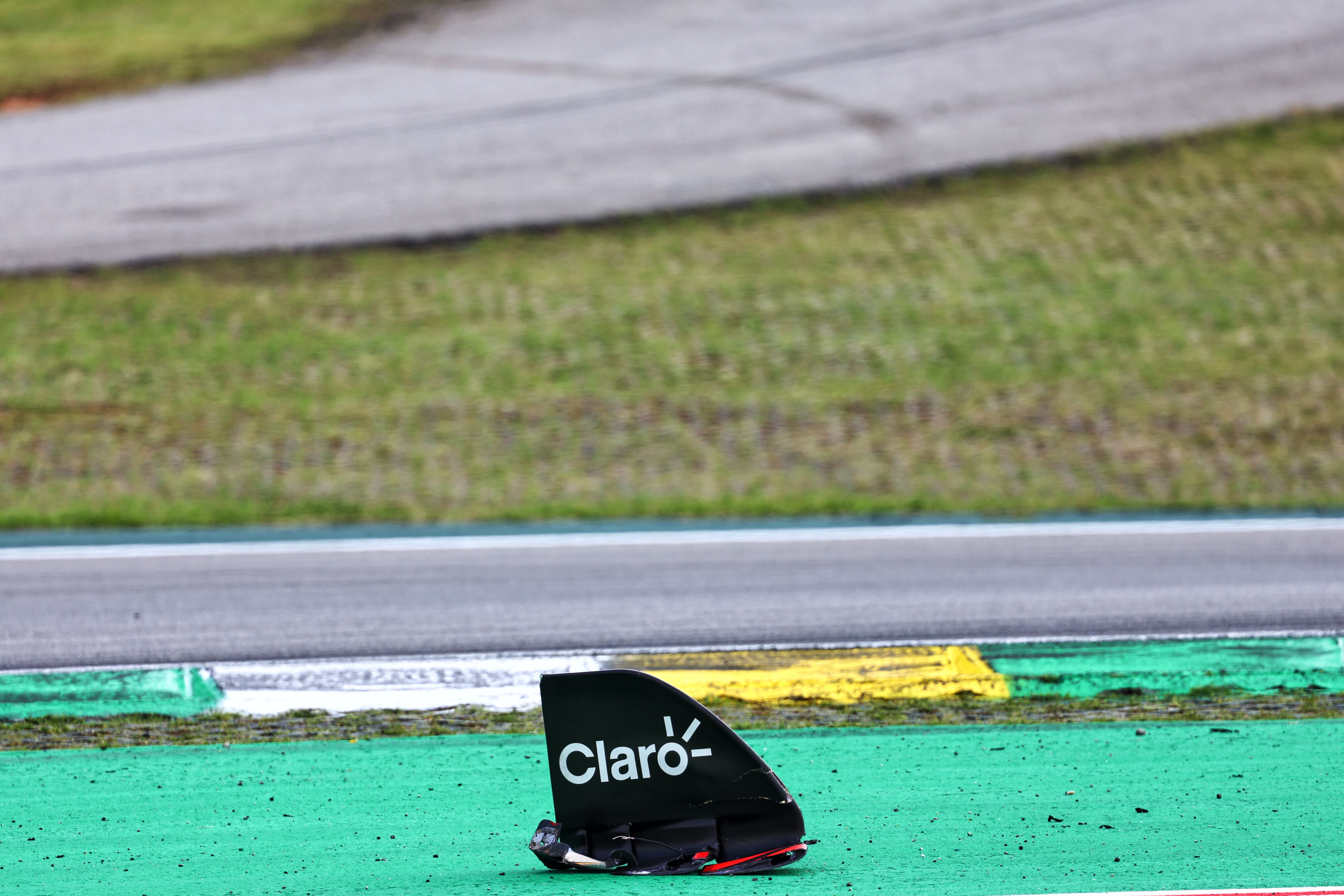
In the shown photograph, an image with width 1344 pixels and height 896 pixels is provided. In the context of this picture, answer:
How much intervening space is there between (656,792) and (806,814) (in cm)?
106

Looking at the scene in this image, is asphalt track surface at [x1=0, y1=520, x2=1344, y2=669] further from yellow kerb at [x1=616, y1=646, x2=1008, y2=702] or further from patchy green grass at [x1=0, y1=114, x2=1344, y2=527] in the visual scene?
patchy green grass at [x1=0, y1=114, x2=1344, y2=527]

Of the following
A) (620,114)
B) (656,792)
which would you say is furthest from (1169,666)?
(620,114)

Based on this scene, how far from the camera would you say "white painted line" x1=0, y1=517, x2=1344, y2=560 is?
9.62 metres

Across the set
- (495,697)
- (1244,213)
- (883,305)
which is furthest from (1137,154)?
(495,697)

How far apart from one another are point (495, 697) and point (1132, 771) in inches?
133

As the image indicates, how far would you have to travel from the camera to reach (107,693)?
7320 mm

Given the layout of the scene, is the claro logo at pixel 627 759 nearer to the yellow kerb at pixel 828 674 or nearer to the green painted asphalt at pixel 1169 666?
the yellow kerb at pixel 828 674

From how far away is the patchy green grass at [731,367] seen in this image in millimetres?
10570

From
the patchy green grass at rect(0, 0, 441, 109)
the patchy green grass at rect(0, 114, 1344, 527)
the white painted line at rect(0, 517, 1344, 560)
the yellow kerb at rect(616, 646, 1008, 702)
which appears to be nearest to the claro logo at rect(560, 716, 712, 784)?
the yellow kerb at rect(616, 646, 1008, 702)

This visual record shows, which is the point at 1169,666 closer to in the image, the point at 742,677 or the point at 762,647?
the point at 762,647

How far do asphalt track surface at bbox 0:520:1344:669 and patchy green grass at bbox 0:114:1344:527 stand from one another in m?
0.64

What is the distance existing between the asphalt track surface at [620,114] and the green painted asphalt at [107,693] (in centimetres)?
733

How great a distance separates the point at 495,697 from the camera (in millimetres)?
7273

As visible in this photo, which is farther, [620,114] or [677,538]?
[620,114]
